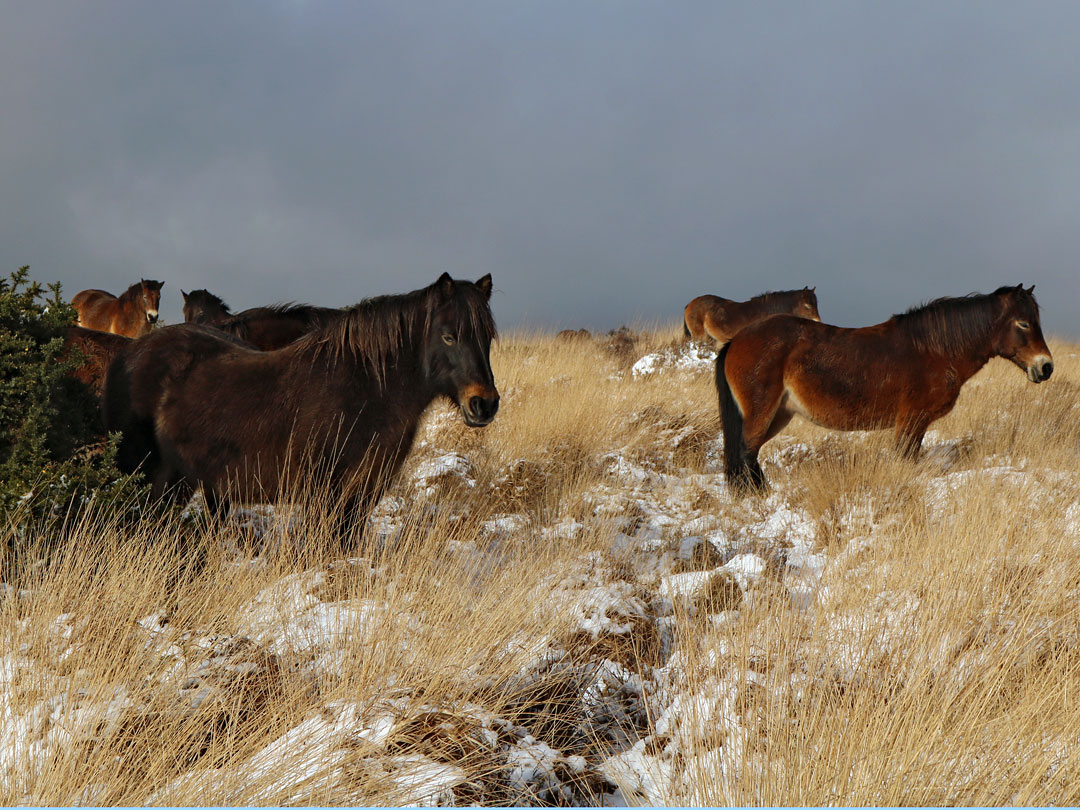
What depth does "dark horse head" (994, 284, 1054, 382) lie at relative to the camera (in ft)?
24.7

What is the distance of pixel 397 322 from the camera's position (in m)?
4.77

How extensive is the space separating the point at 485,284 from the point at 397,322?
1.88 ft

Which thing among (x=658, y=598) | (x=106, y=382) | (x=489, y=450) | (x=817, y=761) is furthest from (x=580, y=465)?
(x=817, y=761)

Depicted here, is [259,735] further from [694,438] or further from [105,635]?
[694,438]

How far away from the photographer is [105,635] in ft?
11.3

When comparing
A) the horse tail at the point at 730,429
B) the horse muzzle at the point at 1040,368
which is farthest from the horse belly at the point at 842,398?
the horse muzzle at the point at 1040,368

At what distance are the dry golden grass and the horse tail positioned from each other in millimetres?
1333

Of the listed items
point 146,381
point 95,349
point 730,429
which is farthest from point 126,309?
point 730,429

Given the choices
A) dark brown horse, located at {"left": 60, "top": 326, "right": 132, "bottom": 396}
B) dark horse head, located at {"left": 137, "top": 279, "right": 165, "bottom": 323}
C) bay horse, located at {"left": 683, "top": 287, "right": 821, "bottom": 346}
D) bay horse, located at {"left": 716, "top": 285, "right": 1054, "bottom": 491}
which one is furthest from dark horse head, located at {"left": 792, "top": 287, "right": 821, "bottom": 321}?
dark brown horse, located at {"left": 60, "top": 326, "right": 132, "bottom": 396}

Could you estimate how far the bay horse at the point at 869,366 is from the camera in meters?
7.32

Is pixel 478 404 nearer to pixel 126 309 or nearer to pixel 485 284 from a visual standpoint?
pixel 485 284

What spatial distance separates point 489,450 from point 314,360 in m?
3.76

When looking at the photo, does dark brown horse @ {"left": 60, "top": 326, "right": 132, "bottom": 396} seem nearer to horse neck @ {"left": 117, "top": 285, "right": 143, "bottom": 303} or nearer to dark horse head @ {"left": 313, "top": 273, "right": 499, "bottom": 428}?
dark horse head @ {"left": 313, "top": 273, "right": 499, "bottom": 428}

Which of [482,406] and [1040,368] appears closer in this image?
[482,406]
